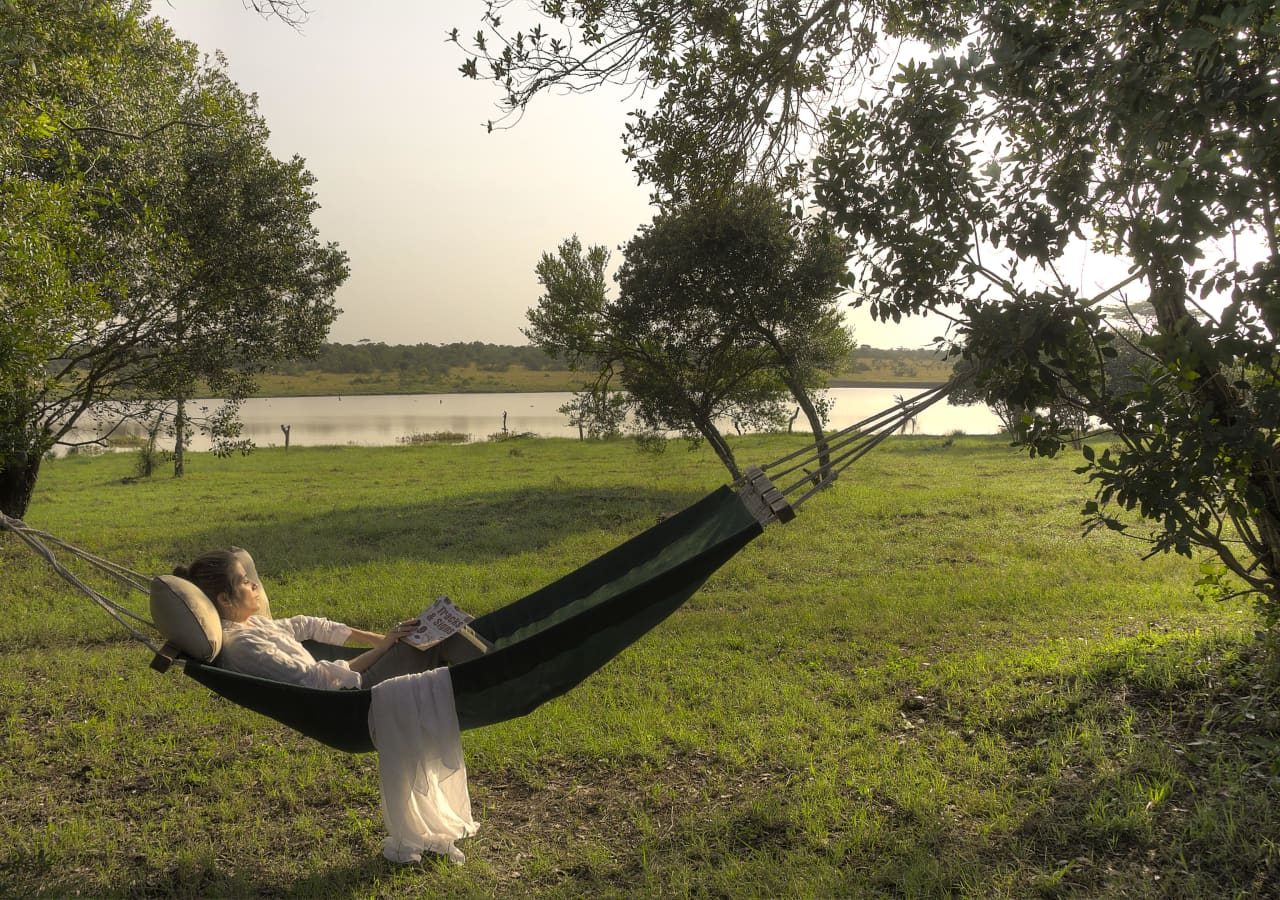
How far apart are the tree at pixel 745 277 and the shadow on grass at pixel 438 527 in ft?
7.93

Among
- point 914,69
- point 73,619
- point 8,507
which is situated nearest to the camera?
point 914,69

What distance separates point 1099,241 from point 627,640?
3.15 m

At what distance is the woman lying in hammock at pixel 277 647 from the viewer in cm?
306

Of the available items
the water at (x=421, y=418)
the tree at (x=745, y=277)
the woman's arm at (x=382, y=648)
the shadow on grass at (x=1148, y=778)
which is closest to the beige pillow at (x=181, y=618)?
the woman's arm at (x=382, y=648)

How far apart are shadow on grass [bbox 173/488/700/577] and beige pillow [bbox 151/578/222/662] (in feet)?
17.0

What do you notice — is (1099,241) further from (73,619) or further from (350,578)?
(73,619)

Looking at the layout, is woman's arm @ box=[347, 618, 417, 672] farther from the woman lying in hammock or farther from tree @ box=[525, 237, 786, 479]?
tree @ box=[525, 237, 786, 479]

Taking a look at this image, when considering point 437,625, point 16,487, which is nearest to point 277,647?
point 437,625

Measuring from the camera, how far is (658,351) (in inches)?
459

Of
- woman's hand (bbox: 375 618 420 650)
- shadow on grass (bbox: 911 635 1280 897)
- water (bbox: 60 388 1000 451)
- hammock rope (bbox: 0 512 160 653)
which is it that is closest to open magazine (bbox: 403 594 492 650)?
woman's hand (bbox: 375 618 420 650)

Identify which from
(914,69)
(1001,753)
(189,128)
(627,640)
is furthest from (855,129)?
(189,128)

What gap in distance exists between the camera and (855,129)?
3482 mm

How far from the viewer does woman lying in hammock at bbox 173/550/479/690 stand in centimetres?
306

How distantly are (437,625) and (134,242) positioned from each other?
6136 mm
